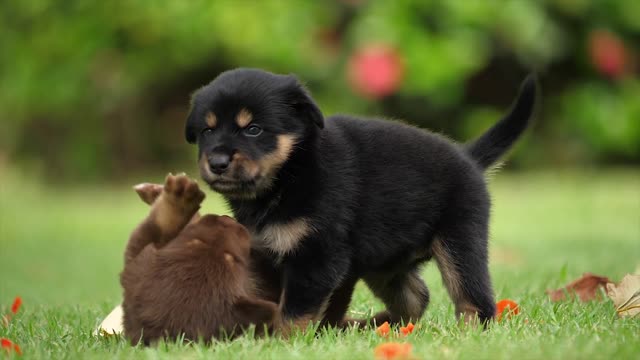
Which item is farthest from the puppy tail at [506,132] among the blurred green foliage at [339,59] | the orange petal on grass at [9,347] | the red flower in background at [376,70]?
the blurred green foliage at [339,59]

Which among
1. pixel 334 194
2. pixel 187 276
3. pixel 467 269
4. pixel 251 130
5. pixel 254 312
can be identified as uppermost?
pixel 251 130

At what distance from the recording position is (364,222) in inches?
150

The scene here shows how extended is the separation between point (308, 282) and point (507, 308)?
0.94 m

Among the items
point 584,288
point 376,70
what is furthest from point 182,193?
point 376,70

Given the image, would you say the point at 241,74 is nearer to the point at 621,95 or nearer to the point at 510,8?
the point at 510,8

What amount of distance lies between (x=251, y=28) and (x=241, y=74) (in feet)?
31.1

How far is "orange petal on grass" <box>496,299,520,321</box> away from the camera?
391 cm

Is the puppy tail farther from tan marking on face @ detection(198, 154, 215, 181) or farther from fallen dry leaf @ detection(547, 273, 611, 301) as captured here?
tan marking on face @ detection(198, 154, 215, 181)

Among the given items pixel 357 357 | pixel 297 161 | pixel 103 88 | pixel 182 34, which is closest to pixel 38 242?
pixel 182 34

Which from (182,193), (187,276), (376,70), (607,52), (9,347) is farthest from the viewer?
(607,52)

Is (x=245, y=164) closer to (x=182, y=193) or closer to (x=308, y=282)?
(x=182, y=193)

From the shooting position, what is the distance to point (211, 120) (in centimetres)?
368

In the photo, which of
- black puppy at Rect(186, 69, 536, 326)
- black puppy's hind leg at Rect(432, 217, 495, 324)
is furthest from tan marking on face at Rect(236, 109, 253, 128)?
black puppy's hind leg at Rect(432, 217, 495, 324)

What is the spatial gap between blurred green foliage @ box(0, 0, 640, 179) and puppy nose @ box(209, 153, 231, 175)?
9406 millimetres
